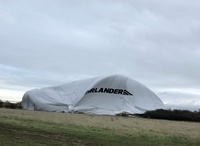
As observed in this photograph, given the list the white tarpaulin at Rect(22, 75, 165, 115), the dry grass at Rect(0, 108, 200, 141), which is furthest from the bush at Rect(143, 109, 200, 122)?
the dry grass at Rect(0, 108, 200, 141)

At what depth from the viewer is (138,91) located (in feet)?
128

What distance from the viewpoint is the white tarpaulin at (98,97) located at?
36.5m

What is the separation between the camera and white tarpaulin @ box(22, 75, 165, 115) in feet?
120

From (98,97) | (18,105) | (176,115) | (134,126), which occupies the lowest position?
(134,126)

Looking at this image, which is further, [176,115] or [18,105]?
[18,105]

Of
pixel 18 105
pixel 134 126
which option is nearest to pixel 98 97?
pixel 18 105

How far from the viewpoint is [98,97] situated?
124 ft

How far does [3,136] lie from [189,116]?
24234mm

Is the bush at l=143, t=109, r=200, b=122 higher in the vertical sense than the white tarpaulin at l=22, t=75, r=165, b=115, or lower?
lower

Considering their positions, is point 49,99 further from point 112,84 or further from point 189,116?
point 189,116

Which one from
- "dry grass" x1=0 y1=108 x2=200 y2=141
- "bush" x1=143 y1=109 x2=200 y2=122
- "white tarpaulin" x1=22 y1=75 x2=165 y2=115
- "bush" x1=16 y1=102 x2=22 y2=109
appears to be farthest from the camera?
"bush" x1=16 y1=102 x2=22 y2=109

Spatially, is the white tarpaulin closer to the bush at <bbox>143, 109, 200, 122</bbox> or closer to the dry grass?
the bush at <bbox>143, 109, 200, 122</bbox>

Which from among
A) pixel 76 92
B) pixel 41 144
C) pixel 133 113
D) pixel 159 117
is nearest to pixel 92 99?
pixel 76 92

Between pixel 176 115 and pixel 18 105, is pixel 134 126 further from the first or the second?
pixel 18 105
